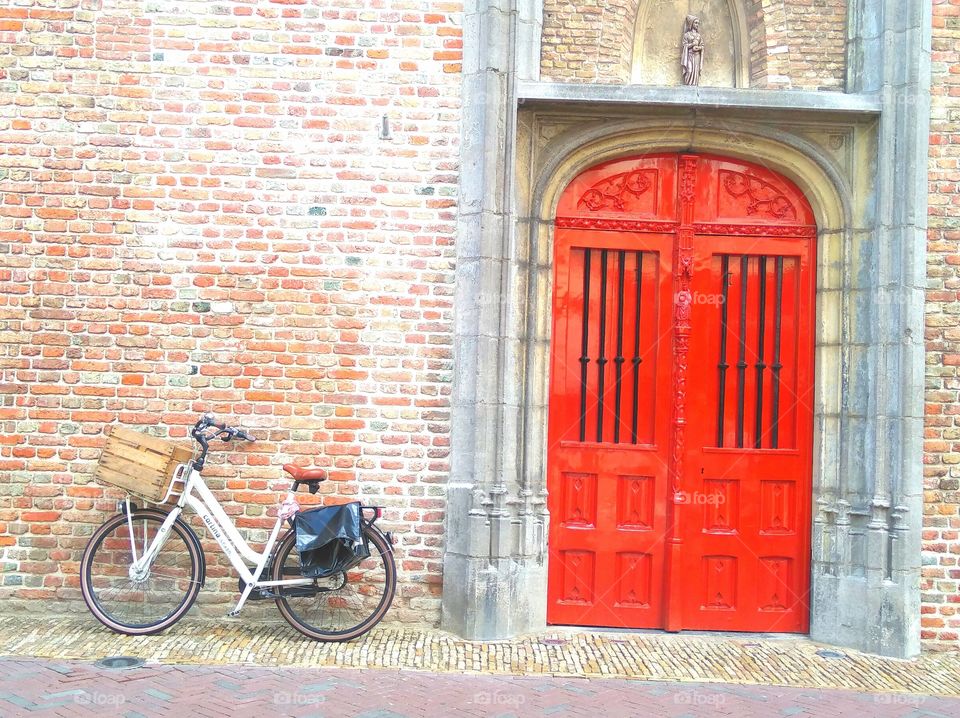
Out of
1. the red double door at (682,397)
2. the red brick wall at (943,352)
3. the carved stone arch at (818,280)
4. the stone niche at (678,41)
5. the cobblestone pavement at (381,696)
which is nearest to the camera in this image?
the cobblestone pavement at (381,696)

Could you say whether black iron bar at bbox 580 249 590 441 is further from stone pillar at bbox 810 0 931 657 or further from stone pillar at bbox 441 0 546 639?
stone pillar at bbox 810 0 931 657

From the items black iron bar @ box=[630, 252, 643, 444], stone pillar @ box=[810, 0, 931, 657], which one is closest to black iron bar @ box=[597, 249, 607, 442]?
black iron bar @ box=[630, 252, 643, 444]

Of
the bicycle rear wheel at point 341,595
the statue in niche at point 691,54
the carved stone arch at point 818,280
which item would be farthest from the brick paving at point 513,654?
the statue in niche at point 691,54

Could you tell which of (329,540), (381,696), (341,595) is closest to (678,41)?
(329,540)

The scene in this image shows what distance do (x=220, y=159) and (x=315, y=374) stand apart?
164 cm

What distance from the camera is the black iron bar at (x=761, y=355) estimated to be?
616 centimetres

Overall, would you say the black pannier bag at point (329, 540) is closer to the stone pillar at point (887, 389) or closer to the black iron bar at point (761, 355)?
the black iron bar at point (761, 355)

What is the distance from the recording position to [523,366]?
6.02 meters

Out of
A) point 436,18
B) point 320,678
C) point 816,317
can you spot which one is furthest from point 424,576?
point 436,18

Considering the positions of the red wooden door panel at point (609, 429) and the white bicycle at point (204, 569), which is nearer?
the white bicycle at point (204, 569)

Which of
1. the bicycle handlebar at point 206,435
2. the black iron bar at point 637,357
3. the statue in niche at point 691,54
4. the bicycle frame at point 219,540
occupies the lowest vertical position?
the bicycle frame at point 219,540

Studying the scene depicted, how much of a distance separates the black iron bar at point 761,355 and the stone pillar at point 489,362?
1726 mm

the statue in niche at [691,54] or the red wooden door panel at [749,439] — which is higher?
the statue in niche at [691,54]

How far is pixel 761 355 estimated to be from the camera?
618 centimetres
